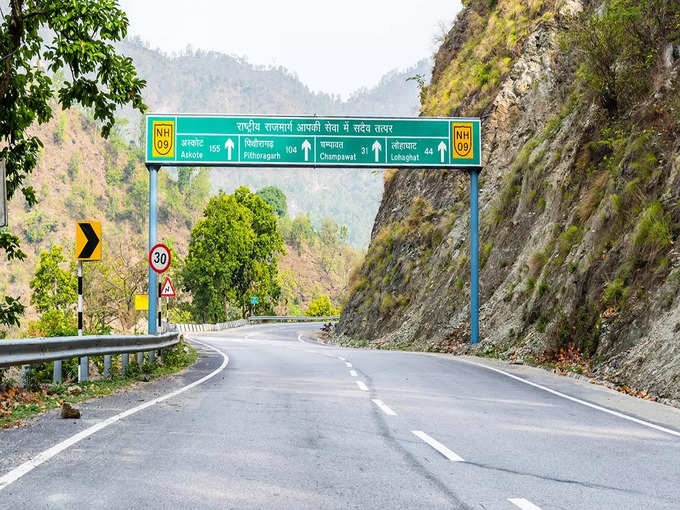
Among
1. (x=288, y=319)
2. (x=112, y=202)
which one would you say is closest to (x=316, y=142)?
(x=288, y=319)

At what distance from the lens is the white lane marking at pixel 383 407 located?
32.1 ft

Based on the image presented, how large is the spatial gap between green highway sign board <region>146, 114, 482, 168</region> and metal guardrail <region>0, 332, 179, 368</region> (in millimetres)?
10882

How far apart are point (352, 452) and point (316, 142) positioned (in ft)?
66.8

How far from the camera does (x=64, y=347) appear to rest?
11.6 m

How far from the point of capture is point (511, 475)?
19.8 feet

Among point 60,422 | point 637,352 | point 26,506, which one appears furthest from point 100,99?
point 637,352

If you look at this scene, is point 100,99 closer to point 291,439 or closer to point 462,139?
point 291,439

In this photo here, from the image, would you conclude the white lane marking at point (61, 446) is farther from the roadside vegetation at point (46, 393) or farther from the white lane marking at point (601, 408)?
the white lane marking at point (601, 408)

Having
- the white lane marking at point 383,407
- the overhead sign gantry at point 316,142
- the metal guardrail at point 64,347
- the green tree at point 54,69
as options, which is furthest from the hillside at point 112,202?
the white lane marking at point 383,407

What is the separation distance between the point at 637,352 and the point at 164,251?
12107 mm

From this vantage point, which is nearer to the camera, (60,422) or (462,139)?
(60,422)

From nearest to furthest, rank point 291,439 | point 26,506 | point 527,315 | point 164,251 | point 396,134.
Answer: point 26,506, point 291,439, point 164,251, point 527,315, point 396,134

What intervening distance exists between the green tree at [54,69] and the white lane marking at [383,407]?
587 centimetres

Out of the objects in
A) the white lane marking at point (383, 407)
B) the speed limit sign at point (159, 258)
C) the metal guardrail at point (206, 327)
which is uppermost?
the speed limit sign at point (159, 258)
